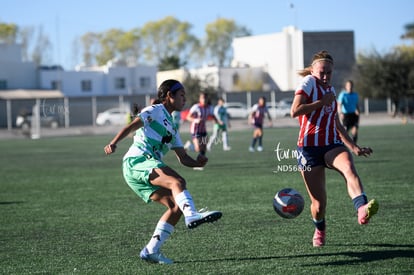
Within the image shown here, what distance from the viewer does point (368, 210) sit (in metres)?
7.40

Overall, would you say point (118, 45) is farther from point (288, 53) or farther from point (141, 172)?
point (141, 172)

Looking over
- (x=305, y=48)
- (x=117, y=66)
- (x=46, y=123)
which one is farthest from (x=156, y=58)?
(x=305, y=48)

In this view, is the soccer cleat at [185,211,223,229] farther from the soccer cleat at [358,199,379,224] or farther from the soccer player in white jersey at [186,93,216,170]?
the soccer player in white jersey at [186,93,216,170]

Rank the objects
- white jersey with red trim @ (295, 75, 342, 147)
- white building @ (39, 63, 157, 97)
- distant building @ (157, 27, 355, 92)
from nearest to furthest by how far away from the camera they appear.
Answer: white jersey with red trim @ (295, 75, 342, 147) < distant building @ (157, 27, 355, 92) < white building @ (39, 63, 157, 97)

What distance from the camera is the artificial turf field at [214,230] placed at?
7.54 metres

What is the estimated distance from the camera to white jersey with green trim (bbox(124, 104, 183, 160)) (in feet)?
25.3

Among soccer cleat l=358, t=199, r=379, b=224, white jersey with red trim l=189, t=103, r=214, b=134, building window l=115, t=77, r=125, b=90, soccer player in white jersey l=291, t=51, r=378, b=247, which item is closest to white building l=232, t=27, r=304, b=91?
building window l=115, t=77, r=125, b=90

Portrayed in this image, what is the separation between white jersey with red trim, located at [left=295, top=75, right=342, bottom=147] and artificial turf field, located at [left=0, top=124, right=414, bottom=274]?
116cm

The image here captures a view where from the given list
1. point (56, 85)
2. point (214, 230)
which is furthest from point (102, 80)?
point (214, 230)

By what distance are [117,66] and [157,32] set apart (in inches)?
950

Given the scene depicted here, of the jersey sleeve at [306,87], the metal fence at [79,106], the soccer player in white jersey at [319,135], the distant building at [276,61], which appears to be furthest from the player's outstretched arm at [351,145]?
the metal fence at [79,106]

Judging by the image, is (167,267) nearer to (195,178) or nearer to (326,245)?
(326,245)

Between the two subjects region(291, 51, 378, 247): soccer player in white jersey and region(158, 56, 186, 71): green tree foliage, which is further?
region(158, 56, 186, 71): green tree foliage

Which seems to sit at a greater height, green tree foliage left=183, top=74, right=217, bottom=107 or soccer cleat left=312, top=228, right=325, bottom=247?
green tree foliage left=183, top=74, right=217, bottom=107
